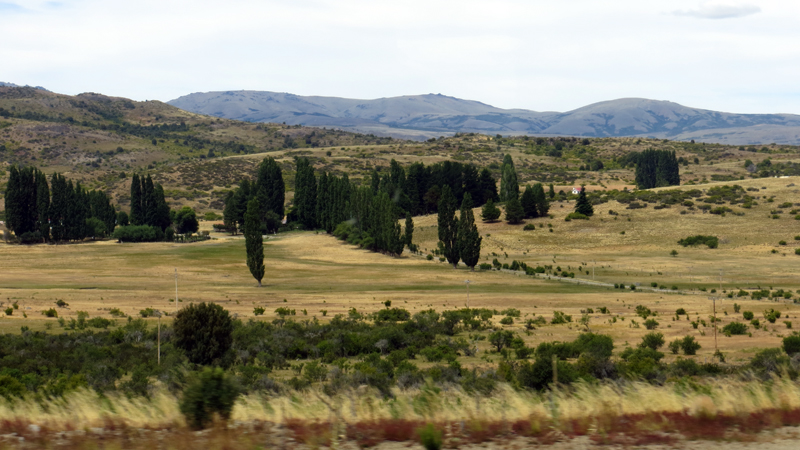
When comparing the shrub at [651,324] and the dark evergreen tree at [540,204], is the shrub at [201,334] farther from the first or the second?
the dark evergreen tree at [540,204]

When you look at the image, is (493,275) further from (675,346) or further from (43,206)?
(43,206)

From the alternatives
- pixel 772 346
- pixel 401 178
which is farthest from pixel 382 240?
pixel 772 346

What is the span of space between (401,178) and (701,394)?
12338 cm

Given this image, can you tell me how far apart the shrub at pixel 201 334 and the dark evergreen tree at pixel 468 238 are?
50742 mm

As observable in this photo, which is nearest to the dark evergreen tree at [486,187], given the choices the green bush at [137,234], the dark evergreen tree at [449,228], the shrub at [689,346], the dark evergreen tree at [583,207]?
the dark evergreen tree at [583,207]

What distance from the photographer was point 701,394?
13508 millimetres

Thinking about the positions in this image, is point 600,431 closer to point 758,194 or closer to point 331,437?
point 331,437

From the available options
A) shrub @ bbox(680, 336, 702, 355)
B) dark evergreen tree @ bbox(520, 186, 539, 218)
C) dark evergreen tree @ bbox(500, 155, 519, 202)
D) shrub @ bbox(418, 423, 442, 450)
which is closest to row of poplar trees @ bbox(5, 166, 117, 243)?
dark evergreen tree @ bbox(520, 186, 539, 218)

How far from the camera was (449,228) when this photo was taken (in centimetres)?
8288

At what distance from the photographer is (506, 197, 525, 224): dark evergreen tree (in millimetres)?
115562

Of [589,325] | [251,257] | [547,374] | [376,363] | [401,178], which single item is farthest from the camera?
[401,178]

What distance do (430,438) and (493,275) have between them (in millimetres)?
65449

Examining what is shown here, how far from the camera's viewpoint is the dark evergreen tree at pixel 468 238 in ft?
259

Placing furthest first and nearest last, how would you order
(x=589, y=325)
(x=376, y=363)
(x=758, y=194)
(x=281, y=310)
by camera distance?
(x=758, y=194)
(x=281, y=310)
(x=589, y=325)
(x=376, y=363)
